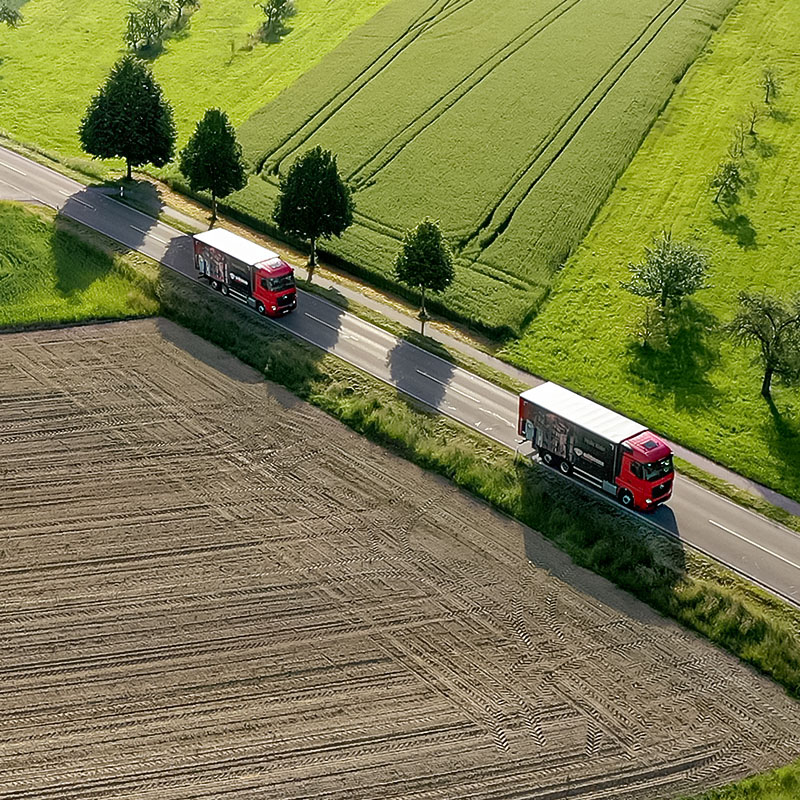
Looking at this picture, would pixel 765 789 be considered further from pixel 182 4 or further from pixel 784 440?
pixel 182 4

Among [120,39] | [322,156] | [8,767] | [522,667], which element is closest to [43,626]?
[8,767]

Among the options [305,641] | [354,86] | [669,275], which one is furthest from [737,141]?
[305,641]

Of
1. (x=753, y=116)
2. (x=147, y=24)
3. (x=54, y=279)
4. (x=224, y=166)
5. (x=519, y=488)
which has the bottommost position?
(x=54, y=279)

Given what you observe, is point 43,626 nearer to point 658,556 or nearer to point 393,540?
point 393,540

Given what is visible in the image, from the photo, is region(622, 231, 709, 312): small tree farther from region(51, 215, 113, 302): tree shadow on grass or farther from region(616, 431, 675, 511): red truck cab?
region(51, 215, 113, 302): tree shadow on grass

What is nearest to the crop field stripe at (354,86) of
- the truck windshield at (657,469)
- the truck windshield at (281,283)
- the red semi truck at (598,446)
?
the truck windshield at (281,283)

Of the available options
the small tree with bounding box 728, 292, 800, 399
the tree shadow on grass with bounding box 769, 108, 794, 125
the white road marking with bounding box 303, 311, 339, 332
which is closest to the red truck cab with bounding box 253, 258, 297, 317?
the white road marking with bounding box 303, 311, 339, 332
